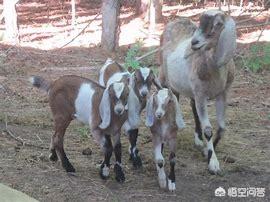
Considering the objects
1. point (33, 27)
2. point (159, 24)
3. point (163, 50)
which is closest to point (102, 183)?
point (163, 50)

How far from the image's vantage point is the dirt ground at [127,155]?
4480 mm

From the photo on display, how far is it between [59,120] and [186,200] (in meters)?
1.29

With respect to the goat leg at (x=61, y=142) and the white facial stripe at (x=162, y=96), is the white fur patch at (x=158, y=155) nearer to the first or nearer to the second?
the white facial stripe at (x=162, y=96)

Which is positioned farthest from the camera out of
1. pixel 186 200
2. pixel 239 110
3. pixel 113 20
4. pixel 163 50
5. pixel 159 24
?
pixel 159 24

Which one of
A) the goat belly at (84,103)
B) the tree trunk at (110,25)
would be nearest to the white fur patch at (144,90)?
the goat belly at (84,103)

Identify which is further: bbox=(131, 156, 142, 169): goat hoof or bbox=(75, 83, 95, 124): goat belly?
bbox=(131, 156, 142, 169): goat hoof

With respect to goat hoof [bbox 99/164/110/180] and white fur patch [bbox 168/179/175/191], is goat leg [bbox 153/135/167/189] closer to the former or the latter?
white fur patch [bbox 168/179/175/191]

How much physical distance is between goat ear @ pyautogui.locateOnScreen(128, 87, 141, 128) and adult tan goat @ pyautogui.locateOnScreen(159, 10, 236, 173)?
0.75 m

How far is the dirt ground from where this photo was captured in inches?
176

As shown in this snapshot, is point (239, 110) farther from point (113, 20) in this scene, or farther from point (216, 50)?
point (113, 20)

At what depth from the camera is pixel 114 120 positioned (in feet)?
14.8

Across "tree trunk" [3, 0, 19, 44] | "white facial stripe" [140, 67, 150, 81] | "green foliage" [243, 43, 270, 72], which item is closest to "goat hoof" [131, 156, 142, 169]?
"white facial stripe" [140, 67, 150, 81]

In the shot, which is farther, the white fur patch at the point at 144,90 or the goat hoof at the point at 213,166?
the goat hoof at the point at 213,166

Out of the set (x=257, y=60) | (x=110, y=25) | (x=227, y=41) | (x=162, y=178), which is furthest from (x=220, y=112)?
(x=110, y=25)
